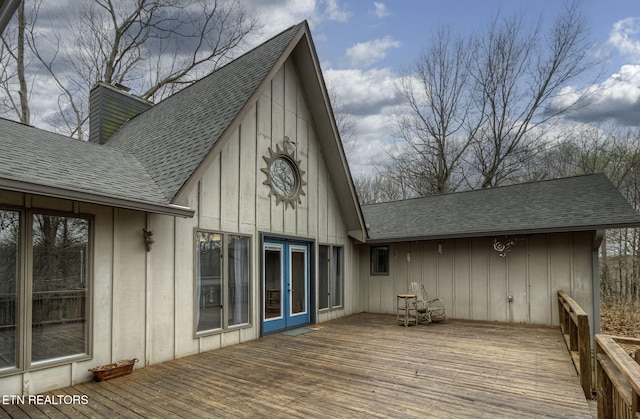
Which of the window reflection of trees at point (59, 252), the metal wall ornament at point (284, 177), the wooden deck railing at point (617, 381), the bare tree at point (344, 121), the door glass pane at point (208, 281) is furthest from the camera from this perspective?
the bare tree at point (344, 121)

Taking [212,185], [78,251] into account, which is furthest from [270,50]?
[78,251]

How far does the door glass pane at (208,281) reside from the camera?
18.9ft

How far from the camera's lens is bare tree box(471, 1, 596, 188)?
15.1 m

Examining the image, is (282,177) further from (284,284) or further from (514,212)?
(514,212)

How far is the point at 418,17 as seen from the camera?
1534 centimetres

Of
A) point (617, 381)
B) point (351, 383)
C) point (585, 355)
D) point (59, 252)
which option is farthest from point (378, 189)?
point (617, 381)

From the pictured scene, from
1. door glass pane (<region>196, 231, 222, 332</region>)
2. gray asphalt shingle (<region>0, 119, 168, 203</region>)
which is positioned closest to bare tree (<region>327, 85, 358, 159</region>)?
gray asphalt shingle (<region>0, 119, 168, 203</region>)

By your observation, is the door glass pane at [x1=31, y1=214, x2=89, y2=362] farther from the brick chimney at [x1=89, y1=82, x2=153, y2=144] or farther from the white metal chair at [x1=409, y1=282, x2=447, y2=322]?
the white metal chair at [x1=409, y1=282, x2=447, y2=322]

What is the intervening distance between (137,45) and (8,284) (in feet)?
42.5

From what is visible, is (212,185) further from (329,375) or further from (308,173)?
(329,375)

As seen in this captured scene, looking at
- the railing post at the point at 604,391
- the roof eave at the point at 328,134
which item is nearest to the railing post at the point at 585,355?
the railing post at the point at 604,391

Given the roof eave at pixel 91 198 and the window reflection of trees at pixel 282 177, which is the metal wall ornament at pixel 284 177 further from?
the roof eave at pixel 91 198

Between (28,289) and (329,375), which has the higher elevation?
A: (28,289)

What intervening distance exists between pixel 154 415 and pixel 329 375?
200 cm
